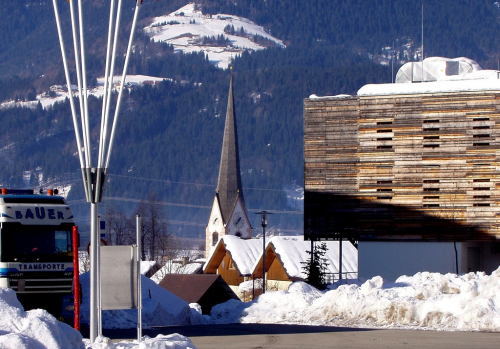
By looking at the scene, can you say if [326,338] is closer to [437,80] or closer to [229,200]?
[437,80]

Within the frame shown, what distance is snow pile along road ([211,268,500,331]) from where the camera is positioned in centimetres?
2089

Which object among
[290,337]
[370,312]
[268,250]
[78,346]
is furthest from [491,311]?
[268,250]

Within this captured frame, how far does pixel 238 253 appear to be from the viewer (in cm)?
7656

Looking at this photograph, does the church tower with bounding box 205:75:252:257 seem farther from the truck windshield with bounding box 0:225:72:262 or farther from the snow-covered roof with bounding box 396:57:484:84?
the truck windshield with bounding box 0:225:72:262

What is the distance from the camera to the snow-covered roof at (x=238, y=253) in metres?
75.0

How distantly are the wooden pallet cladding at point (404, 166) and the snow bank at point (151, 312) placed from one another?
21329 mm

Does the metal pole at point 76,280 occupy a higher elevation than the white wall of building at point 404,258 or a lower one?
higher

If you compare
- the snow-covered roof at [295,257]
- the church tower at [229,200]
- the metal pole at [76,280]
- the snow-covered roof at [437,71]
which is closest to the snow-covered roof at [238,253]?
the snow-covered roof at [295,257]

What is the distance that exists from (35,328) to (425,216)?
3853cm

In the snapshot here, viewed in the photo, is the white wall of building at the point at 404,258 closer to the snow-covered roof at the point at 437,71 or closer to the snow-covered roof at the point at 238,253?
the snow-covered roof at the point at 437,71

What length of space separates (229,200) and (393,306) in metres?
136

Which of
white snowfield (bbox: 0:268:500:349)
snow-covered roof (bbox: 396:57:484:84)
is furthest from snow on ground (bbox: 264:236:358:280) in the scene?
white snowfield (bbox: 0:268:500:349)

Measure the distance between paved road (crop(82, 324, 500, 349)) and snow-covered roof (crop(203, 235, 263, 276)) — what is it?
52890mm

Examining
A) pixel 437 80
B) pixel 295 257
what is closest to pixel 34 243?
pixel 437 80
